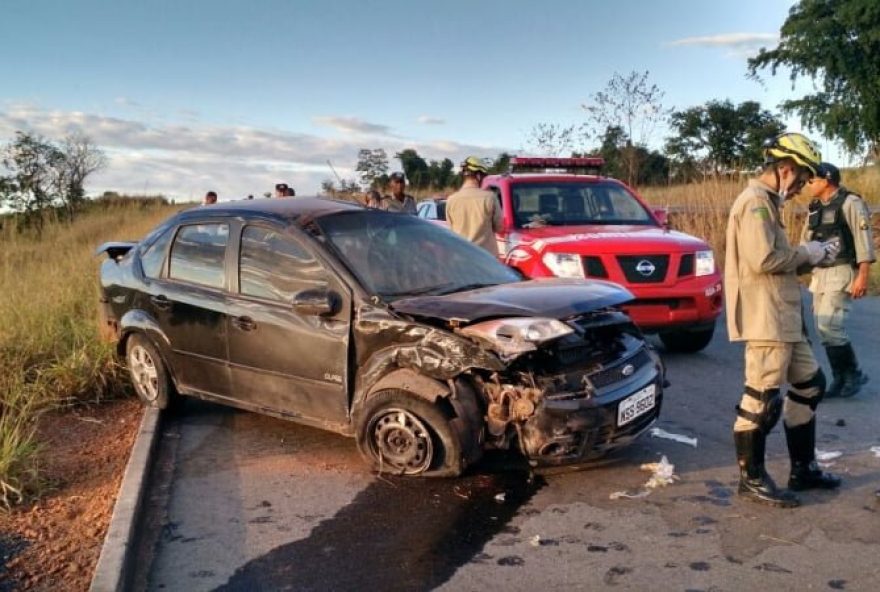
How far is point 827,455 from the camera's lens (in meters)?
5.05

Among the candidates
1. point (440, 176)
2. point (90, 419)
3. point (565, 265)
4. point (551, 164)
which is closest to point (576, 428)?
point (565, 265)

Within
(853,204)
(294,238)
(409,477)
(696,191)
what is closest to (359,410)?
(409,477)

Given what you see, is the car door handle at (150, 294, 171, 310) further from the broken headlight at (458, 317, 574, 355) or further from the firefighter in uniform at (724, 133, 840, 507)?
the firefighter in uniform at (724, 133, 840, 507)

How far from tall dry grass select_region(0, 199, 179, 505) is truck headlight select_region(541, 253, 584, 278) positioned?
3.88 meters

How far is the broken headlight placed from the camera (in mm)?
4324

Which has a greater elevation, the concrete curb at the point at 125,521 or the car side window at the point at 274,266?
the car side window at the point at 274,266

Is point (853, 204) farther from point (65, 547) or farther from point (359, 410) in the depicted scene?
point (65, 547)

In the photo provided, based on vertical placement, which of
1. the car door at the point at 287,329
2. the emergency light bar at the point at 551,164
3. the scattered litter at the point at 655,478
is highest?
the emergency light bar at the point at 551,164

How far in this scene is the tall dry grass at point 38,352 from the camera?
466 cm

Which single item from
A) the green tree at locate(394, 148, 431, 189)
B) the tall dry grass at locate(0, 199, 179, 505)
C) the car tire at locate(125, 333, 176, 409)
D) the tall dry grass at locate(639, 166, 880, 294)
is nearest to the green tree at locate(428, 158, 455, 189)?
the green tree at locate(394, 148, 431, 189)

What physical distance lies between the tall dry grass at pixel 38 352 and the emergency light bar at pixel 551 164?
16.2 feet

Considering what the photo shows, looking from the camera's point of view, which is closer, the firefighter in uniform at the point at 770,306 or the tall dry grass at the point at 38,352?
the firefighter in uniform at the point at 770,306

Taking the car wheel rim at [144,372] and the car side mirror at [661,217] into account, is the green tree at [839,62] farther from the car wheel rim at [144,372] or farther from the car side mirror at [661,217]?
the car wheel rim at [144,372]

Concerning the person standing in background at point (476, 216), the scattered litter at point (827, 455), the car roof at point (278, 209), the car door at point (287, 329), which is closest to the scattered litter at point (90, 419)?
the car door at point (287, 329)
